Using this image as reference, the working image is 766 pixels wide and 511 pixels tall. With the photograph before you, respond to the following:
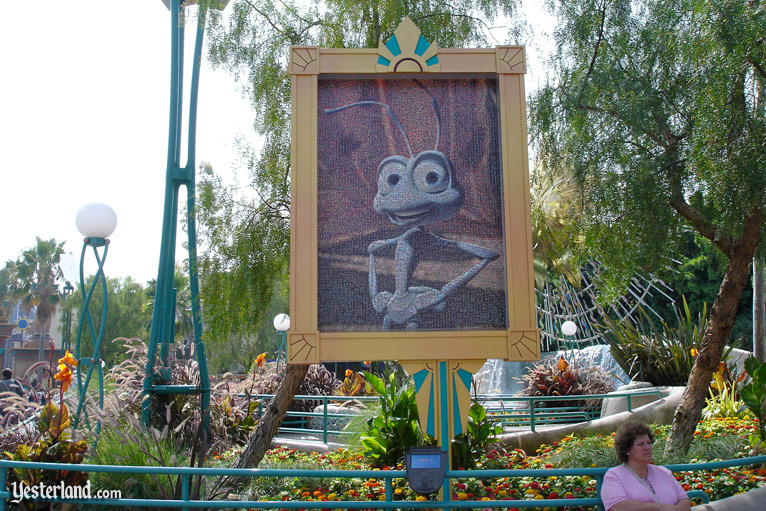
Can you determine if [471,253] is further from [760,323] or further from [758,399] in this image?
[760,323]

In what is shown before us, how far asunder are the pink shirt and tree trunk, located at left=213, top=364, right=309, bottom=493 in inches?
136

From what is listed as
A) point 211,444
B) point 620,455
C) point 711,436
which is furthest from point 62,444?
point 711,436

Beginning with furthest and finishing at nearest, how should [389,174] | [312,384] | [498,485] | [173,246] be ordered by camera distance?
[312,384] → [173,246] → [498,485] → [389,174]

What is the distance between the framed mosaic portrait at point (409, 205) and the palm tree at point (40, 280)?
45.1m

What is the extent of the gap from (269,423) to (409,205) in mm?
3046

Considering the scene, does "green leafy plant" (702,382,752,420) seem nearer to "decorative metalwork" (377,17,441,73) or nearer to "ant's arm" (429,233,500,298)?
"ant's arm" (429,233,500,298)

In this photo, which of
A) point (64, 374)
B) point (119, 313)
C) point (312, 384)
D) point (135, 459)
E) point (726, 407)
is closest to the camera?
point (135, 459)

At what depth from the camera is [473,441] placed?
6945 mm

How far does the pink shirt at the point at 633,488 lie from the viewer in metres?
3.94

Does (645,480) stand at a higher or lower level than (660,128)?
lower

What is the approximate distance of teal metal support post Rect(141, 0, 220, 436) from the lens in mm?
7449

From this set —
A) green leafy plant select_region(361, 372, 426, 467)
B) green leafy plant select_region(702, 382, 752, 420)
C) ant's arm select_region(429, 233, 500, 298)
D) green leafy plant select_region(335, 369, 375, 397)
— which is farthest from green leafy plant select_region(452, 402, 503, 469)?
green leafy plant select_region(335, 369, 375, 397)

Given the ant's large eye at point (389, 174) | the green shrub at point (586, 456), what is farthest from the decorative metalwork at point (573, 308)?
the ant's large eye at point (389, 174)

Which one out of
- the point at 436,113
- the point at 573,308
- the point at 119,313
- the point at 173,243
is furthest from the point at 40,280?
the point at 436,113
